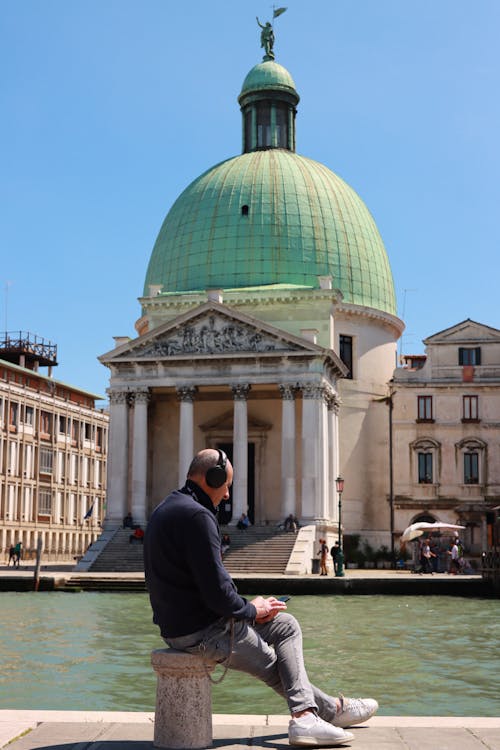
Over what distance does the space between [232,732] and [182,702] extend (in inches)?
30.7

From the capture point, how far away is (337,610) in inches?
1073

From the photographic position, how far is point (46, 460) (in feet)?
245

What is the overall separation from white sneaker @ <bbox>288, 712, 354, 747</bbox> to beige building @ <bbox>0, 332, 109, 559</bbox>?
5776 centimetres

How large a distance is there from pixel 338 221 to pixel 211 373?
1470 cm

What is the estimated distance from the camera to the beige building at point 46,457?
6888 centimetres

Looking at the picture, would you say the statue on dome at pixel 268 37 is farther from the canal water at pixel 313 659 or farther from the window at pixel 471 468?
Answer: the canal water at pixel 313 659

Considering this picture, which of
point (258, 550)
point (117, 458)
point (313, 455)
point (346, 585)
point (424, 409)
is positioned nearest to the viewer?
point (346, 585)

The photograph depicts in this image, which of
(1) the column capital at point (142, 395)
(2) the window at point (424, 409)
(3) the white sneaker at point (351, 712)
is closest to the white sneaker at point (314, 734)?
(3) the white sneaker at point (351, 712)

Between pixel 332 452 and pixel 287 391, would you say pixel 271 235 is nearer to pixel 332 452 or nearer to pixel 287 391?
pixel 287 391

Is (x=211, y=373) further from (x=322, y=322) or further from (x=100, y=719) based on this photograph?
(x=100, y=719)

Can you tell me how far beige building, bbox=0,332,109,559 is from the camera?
226 feet

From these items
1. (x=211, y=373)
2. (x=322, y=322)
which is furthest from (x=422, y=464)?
(x=211, y=373)

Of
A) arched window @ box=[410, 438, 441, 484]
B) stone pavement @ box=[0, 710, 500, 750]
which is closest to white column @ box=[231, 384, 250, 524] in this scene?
arched window @ box=[410, 438, 441, 484]

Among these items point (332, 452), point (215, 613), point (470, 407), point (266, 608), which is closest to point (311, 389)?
point (332, 452)
